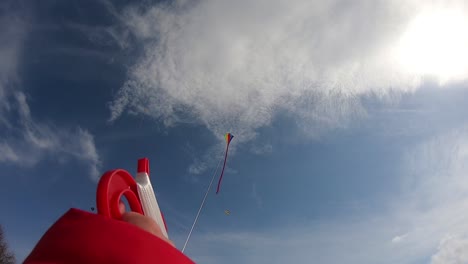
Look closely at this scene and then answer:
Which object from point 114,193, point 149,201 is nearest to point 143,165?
point 149,201

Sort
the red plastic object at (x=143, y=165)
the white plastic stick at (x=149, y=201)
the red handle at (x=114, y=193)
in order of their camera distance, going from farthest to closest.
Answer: the red plastic object at (x=143, y=165) < the white plastic stick at (x=149, y=201) < the red handle at (x=114, y=193)

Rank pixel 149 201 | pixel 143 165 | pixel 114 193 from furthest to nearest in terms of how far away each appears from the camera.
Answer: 1. pixel 143 165
2. pixel 149 201
3. pixel 114 193

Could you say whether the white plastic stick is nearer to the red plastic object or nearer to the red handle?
the red handle

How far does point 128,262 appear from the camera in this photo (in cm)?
105

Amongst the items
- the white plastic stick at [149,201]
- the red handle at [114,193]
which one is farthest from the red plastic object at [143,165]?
the red handle at [114,193]

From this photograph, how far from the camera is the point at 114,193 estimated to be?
1.71m

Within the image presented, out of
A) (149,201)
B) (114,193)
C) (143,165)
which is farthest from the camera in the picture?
(143,165)

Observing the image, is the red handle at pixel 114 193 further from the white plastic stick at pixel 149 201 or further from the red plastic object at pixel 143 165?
the red plastic object at pixel 143 165

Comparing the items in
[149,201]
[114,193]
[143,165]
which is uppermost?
[143,165]

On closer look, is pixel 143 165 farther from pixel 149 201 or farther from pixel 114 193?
pixel 114 193

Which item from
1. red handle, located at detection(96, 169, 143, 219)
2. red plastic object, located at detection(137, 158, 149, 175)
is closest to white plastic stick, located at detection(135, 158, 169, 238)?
red handle, located at detection(96, 169, 143, 219)

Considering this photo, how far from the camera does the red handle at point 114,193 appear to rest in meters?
1.46

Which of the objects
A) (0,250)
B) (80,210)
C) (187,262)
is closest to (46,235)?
(80,210)

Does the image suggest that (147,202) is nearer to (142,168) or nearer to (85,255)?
(142,168)
